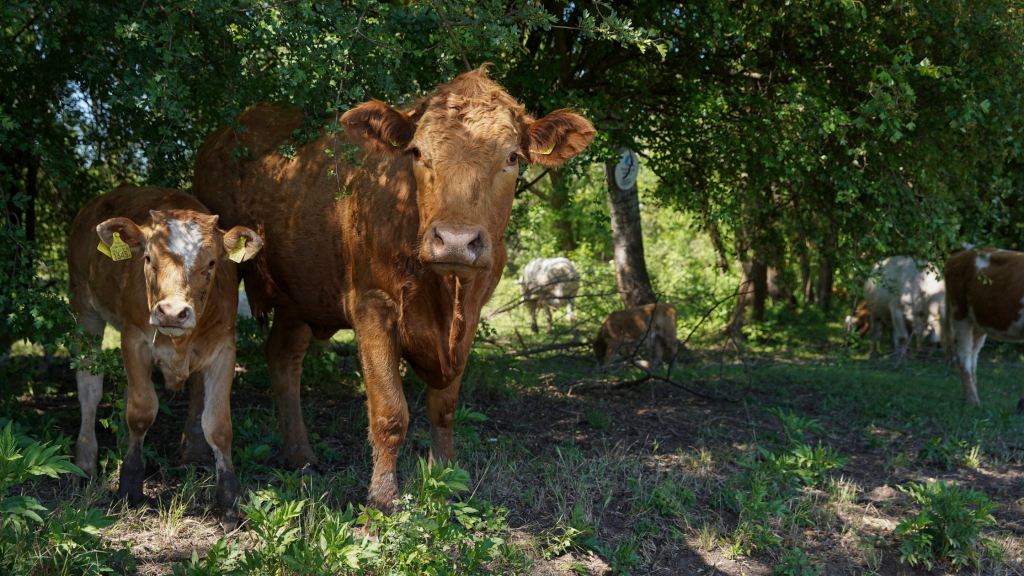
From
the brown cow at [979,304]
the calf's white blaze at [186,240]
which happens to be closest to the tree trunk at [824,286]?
the brown cow at [979,304]

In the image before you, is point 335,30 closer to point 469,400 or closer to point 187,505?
point 187,505

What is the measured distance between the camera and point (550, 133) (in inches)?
170

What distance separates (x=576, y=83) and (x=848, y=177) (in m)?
A: 2.80

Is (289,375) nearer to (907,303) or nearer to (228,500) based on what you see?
(228,500)

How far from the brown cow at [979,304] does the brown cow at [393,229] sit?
22.7ft

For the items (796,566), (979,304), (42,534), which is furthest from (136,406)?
(979,304)

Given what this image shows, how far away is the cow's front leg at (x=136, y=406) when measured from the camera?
4336 mm

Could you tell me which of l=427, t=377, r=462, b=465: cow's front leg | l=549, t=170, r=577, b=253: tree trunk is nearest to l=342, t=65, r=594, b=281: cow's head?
l=427, t=377, r=462, b=465: cow's front leg

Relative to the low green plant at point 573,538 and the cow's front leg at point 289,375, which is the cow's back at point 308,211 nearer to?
the cow's front leg at point 289,375

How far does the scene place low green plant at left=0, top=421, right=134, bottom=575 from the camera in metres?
3.08

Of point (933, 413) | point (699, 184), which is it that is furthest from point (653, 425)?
point (933, 413)

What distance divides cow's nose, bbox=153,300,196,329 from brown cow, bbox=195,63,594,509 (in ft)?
3.08

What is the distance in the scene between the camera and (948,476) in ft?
19.1

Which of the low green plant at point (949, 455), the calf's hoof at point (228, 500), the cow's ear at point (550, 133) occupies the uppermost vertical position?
the cow's ear at point (550, 133)
